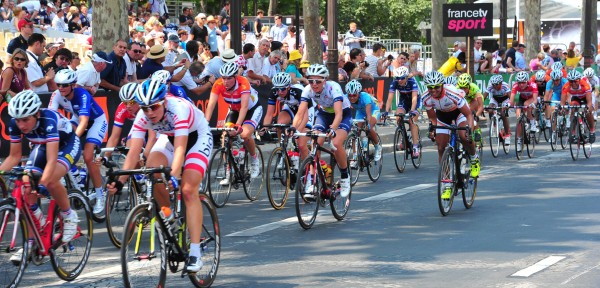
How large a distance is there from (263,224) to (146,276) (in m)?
4.55

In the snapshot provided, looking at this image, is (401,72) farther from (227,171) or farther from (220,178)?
(220,178)

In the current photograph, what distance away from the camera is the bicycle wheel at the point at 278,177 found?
14070 millimetres

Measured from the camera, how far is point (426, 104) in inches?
581

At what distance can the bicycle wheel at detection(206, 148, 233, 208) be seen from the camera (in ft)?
47.8

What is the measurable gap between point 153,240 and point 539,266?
12.1 feet

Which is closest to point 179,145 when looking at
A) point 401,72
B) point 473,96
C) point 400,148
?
point 400,148

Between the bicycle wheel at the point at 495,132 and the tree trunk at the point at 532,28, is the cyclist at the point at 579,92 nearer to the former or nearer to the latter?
the bicycle wheel at the point at 495,132

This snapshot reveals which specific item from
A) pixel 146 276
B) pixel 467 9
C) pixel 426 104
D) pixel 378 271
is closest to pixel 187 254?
pixel 146 276

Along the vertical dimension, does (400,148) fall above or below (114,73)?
below

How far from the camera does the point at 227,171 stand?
14797mm

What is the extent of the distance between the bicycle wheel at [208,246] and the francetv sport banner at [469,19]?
20804 mm

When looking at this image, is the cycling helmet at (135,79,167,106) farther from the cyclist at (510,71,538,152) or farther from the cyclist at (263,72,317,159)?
the cyclist at (510,71,538,152)

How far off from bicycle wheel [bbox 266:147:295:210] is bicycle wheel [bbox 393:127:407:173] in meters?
4.99

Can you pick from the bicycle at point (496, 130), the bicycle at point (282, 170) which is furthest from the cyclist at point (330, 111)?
the bicycle at point (496, 130)
